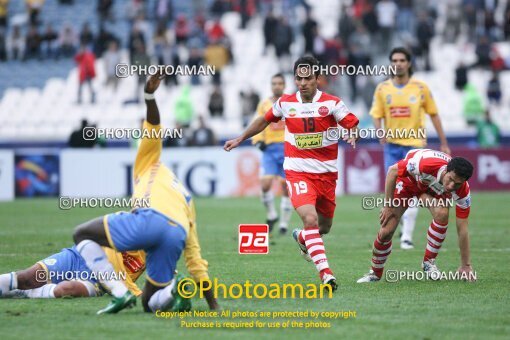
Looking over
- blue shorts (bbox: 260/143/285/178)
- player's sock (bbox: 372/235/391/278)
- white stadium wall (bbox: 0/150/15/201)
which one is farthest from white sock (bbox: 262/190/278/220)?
white stadium wall (bbox: 0/150/15/201)

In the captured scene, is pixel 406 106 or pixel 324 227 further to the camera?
pixel 406 106

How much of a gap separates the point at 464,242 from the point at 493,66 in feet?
80.3

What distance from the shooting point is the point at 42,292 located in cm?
1092

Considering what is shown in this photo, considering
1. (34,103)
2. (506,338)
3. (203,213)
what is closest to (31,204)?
(203,213)

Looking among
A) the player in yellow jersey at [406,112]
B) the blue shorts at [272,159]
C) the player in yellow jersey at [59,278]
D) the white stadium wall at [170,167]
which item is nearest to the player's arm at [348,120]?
the player in yellow jersey at [59,278]

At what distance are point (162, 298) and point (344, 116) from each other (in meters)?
3.68

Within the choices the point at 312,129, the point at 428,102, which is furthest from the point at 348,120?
the point at 428,102

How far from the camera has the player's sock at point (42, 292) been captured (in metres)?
10.9

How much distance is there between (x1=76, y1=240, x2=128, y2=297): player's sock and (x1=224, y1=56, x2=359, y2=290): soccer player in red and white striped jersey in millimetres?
2938

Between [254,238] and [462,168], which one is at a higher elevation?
[462,168]

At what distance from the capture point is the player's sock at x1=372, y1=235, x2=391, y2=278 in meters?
12.4

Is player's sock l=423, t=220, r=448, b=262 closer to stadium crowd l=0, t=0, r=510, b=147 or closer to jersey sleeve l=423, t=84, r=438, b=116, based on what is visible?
jersey sleeve l=423, t=84, r=438, b=116

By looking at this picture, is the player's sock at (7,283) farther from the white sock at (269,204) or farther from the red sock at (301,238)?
the white sock at (269,204)

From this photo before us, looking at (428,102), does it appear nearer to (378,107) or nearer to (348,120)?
(378,107)
